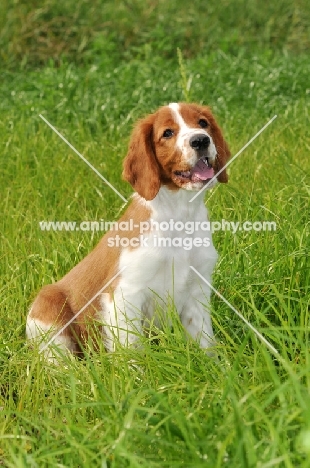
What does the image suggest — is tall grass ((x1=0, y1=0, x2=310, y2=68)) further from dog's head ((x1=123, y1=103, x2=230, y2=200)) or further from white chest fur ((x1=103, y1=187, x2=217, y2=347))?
white chest fur ((x1=103, y1=187, x2=217, y2=347))

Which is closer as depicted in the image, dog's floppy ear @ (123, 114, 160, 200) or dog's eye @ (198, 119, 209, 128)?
dog's floppy ear @ (123, 114, 160, 200)

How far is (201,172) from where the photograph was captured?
13.0 feet

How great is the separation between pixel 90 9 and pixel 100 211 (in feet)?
23.3

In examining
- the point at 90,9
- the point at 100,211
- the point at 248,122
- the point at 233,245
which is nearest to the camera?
the point at 233,245

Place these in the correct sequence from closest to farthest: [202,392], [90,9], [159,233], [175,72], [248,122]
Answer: [202,392]
[159,233]
[248,122]
[175,72]
[90,9]

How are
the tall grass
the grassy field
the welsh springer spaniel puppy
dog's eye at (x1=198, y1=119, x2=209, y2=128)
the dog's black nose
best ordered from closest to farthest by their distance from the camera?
the grassy field < the dog's black nose < the welsh springer spaniel puppy < dog's eye at (x1=198, y1=119, x2=209, y2=128) < the tall grass

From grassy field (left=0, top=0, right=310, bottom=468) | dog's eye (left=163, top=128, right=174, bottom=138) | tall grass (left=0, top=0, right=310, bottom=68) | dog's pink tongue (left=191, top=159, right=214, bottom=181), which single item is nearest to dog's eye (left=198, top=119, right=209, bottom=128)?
dog's eye (left=163, top=128, right=174, bottom=138)

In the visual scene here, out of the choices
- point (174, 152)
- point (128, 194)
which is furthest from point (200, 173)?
point (128, 194)

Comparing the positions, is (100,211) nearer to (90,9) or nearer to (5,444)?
(5,444)

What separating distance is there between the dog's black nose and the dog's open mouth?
0.07 metres

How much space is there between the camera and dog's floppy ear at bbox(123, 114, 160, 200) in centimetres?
397

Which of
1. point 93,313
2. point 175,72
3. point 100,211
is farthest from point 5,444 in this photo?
point 175,72

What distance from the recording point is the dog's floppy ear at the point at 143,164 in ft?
13.0

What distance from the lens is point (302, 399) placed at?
2.67 meters
